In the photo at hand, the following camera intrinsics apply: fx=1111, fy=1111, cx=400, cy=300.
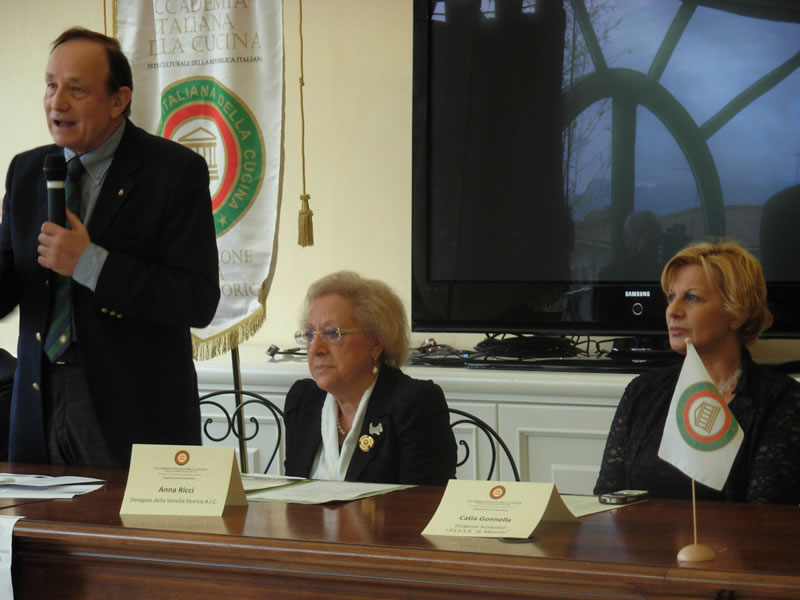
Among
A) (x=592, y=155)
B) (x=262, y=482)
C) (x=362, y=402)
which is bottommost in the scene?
(x=262, y=482)

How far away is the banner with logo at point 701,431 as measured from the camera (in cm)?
147

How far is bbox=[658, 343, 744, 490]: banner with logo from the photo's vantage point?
1.47 metres

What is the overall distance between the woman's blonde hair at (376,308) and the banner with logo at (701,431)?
115cm

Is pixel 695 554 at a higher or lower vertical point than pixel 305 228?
lower

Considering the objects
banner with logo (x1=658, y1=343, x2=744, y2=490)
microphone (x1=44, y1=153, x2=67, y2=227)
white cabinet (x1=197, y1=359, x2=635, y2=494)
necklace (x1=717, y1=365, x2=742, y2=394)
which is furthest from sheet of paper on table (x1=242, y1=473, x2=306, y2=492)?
white cabinet (x1=197, y1=359, x2=635, y2=494)

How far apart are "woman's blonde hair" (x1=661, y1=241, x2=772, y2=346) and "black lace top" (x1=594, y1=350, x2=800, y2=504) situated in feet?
0.27

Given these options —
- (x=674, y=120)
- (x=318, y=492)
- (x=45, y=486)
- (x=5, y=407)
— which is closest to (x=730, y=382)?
(x=318, y=492)

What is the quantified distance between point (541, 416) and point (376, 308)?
859 mm

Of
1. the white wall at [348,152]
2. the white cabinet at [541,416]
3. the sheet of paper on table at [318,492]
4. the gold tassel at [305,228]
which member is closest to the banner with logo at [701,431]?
the sheet of paper on table at [318,492]

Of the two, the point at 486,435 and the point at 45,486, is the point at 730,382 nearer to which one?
the point at 486,435

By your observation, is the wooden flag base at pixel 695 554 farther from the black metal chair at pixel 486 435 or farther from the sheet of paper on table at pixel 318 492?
the black metal chair at pixel 486 435

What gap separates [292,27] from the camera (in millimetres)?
4281

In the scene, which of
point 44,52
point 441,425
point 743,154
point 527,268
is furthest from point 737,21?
point 44,52

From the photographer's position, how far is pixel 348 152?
4164mm
